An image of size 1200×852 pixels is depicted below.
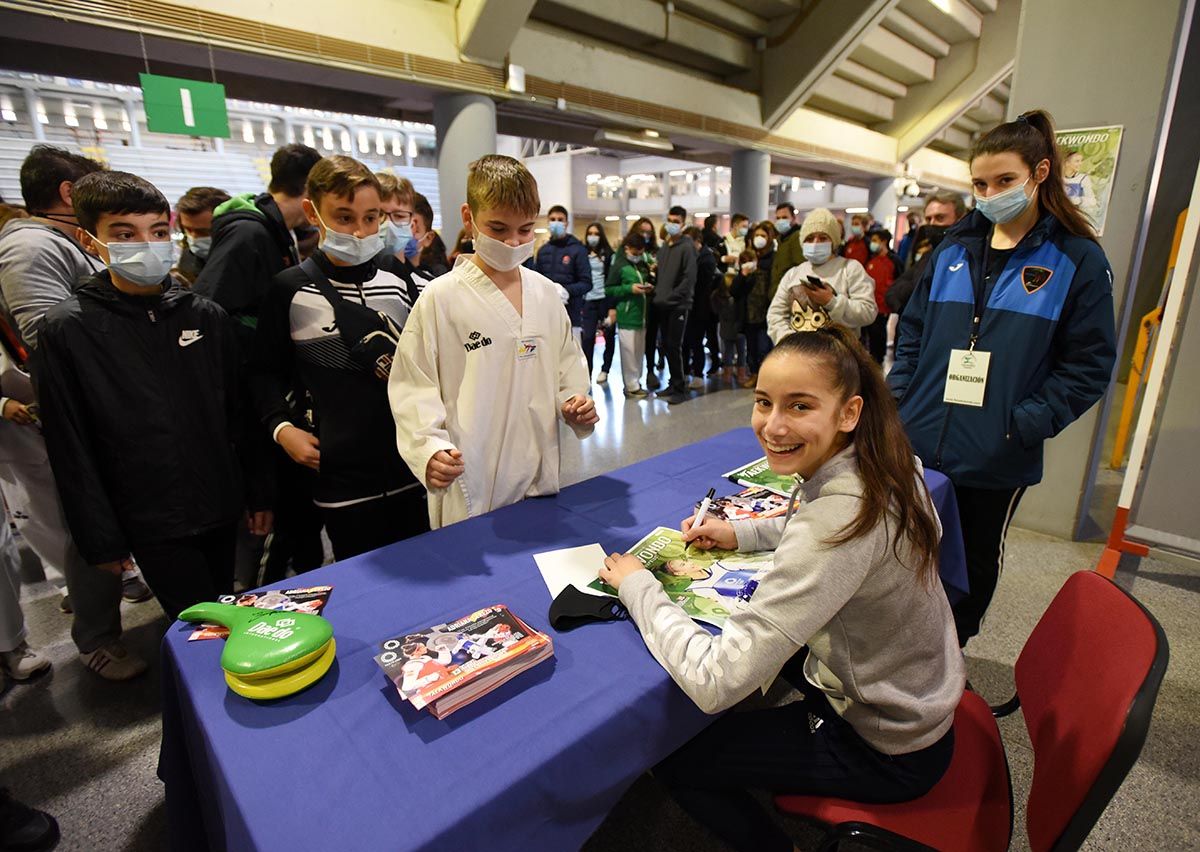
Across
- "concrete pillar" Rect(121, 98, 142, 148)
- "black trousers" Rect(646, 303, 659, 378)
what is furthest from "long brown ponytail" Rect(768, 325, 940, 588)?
"concrete pillar" Rect(121, 98, 142, 148)

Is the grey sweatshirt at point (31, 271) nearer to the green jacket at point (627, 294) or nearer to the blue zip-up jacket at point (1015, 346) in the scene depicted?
the blue zip-up jacket at point (1015, 346)

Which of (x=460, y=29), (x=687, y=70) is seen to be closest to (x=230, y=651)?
(x=460, y=29)

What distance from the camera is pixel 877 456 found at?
3.33 ft

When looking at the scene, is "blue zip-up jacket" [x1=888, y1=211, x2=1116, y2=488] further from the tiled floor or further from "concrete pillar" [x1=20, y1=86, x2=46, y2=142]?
"concrete pillar" [x1=20, y1=86, x2=46, y2=142]

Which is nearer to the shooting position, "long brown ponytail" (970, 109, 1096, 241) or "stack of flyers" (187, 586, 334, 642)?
"stack of flyers" (187, 586, 334, 642)

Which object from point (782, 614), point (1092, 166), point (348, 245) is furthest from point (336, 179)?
point (1092, 166)

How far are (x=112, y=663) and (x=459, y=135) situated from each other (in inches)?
202

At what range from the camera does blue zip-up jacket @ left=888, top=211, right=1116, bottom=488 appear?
1696 millimetres

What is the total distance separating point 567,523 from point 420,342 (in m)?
0.59

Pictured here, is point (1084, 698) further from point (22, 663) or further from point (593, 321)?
point (593, 321)

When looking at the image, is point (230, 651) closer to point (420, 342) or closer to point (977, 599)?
point (420, 342)

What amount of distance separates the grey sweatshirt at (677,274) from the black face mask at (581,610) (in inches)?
186

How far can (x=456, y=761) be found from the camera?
822 mm

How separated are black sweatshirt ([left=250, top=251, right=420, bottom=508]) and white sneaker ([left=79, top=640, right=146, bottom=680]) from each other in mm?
1107
